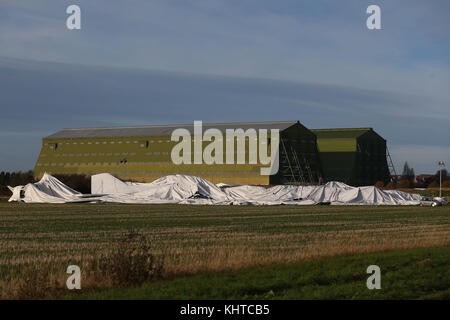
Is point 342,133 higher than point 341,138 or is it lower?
higher

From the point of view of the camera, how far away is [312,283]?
597 inches

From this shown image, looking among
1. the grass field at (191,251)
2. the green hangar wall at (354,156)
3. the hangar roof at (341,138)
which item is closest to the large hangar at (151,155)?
the green hangar wall at (354,156)

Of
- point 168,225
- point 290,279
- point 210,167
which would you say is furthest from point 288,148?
point 290,279

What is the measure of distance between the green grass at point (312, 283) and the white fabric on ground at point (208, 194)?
5236 cm

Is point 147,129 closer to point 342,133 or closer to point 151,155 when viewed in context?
point 151,155

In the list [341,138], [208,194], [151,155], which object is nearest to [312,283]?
[208,194]

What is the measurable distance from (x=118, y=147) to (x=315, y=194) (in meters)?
39.7

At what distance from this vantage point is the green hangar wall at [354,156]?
355 ft

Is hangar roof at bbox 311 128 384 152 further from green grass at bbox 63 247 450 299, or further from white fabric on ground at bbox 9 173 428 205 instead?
green grass at bbox 63 247 450 299

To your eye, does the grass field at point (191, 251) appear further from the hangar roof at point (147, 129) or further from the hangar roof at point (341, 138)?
the hangar roof at point (341, 138)

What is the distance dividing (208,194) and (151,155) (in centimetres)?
2977
